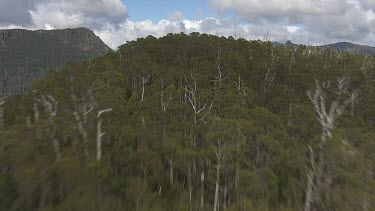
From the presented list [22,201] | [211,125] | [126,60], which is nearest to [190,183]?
[211,125]

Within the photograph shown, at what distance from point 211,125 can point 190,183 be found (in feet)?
21.3

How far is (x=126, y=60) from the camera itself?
201ft

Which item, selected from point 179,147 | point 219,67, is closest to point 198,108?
point 219,67

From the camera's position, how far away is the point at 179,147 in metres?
33.9

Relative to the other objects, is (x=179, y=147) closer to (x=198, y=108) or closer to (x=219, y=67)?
(x=198, y=108)

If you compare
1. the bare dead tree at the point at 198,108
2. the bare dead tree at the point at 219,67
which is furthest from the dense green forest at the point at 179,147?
the bare dead tree at the point at 219,67

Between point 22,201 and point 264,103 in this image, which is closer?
point 22,201

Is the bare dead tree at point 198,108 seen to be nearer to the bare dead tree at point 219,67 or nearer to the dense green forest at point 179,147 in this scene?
the dense green forest at point 179,147

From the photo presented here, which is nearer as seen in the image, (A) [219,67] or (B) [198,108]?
(B) [198,108]

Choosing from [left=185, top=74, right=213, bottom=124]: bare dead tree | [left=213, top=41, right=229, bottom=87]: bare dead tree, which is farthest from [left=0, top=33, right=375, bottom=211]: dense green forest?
[left=213, top=41, right=229, bottom=87]: bare dead tree

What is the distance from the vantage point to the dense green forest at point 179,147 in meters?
20.3

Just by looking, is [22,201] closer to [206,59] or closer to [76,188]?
[76,188]

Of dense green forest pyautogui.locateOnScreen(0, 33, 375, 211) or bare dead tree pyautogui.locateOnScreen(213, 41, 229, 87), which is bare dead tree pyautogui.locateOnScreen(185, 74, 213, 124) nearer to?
dense green forest pyautogui.locateOnScreen(0, 33, 375, 211)

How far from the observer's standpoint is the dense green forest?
66.6ft
